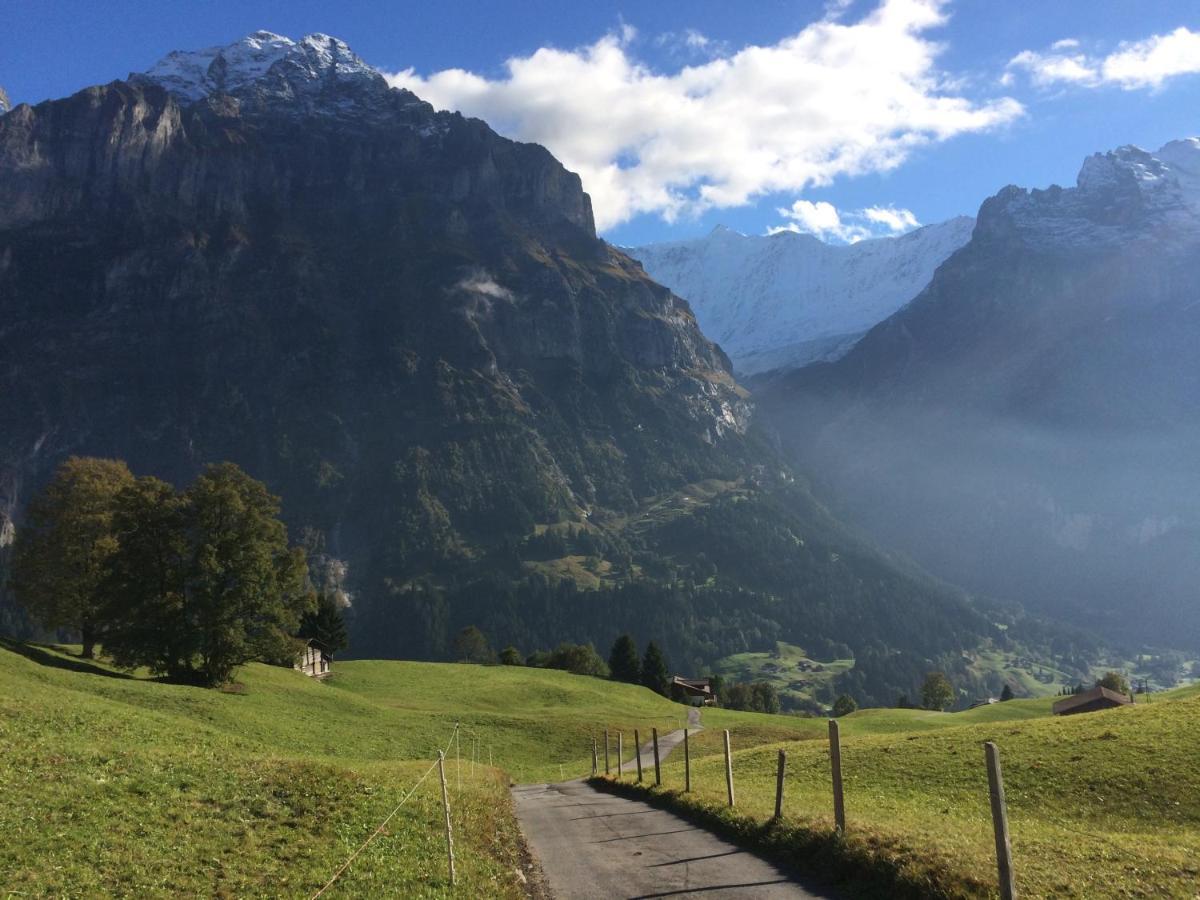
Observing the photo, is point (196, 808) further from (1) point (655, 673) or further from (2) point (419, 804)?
(1) point (655, 673)

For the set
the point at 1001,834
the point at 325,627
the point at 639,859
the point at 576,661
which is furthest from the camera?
the point at 576,661

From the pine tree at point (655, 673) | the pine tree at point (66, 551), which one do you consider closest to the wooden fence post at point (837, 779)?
the pine tree at point (66, 551)

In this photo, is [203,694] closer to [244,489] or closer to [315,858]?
[244,489]

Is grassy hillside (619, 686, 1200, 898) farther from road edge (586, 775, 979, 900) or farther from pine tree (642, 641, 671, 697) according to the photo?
pine tree (642, 641, 671, 697)

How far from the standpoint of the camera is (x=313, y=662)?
92.8 meters

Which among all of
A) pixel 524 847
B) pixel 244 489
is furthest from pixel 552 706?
pixel 524 847

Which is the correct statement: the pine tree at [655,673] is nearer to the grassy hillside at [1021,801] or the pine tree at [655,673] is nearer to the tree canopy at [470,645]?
the tree canopy at [470,645]

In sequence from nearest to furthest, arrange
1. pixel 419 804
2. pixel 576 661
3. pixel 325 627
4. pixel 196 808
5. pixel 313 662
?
pixel 196 808, pixel 419 804, pixel 313 662, pixel 325 627, pixel 576 661

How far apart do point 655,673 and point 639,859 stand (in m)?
138

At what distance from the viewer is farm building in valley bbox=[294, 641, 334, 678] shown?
88438 mm

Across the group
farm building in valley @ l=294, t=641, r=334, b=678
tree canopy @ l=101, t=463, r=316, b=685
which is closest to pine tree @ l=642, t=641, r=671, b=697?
farm building in valley @ l=294, t=641, r=334, b=678

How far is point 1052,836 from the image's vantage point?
1970 centimetres

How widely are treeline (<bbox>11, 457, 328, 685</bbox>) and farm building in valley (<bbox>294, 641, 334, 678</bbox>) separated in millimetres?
22854

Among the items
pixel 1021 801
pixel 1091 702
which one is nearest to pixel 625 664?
pixel 1091 702
